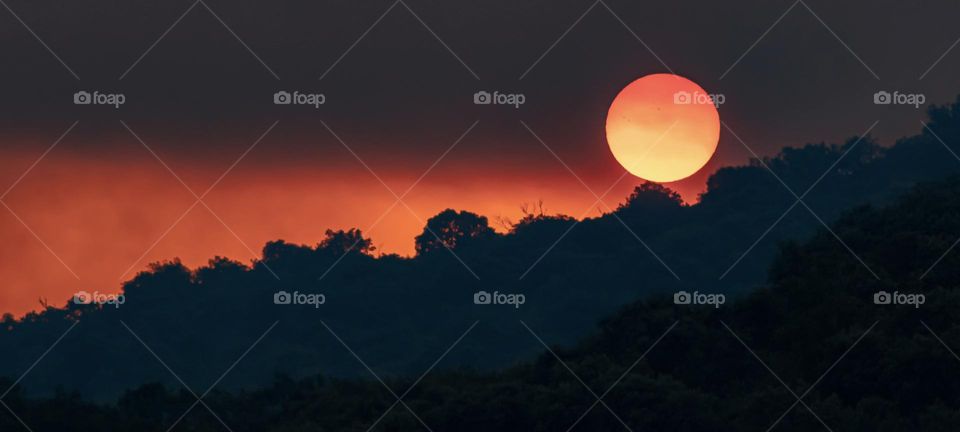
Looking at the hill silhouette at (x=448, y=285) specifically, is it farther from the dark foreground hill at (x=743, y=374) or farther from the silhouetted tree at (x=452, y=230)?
the dark foreground hill at (x=743, y=374)

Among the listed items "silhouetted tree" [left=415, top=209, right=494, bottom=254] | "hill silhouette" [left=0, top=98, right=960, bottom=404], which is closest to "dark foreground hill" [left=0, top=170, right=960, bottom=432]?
"hill silhouette" [left=0, top=98, right=960, bottom=404]

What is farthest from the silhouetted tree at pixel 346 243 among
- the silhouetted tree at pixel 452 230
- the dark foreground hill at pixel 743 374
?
the dark foreground hill at pixel 743 374

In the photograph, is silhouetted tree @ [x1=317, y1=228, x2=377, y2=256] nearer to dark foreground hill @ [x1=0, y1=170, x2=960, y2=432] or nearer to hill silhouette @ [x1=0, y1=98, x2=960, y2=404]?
hill silhouette @ [x1=0, y1=98, x2=960, y2=404]

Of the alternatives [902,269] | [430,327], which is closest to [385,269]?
[430,327]

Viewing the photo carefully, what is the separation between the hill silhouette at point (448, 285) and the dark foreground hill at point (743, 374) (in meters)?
41.8

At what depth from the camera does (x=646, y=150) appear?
90438 mm

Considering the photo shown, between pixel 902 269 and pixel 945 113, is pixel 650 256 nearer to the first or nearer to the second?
pixel 945 113

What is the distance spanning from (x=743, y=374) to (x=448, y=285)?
72684 millimetres

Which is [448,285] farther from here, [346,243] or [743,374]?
[743,374]

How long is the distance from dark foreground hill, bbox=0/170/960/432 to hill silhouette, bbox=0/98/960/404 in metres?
41.8

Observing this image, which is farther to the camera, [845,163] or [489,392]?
[845,163]

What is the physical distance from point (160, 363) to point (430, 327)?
1922 centimetres

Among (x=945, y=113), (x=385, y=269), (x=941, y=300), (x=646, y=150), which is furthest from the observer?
(x=385, y=269)

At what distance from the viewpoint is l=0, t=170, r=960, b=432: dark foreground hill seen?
40594 millimetres
